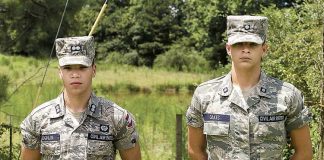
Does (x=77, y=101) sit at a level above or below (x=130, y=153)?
above

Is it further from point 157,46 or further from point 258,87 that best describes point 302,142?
point 157,46

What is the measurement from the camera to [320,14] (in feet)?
16.2

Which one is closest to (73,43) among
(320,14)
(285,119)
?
(285,119)

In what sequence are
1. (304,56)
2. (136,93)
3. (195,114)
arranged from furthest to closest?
(136,93) → (304,56) → (195,114)

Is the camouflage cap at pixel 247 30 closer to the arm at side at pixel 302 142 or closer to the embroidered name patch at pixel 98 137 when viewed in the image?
the arm at side at pixel 302 142

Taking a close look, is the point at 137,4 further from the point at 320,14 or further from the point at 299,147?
the point at 299,147

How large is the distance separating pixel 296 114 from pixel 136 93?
1593 centimetres

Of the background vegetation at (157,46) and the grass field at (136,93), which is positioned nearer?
the background vegetation at (157,46)

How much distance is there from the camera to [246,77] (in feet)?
8.39

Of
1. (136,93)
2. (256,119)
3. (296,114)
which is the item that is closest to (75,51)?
(256,119)

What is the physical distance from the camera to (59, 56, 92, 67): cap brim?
2.48 metres

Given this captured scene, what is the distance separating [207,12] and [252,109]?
69.6 ft

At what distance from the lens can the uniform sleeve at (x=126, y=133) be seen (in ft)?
8.48

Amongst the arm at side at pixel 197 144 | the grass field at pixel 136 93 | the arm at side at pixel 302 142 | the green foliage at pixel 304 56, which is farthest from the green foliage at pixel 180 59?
the arm at side at pixel 302 142
